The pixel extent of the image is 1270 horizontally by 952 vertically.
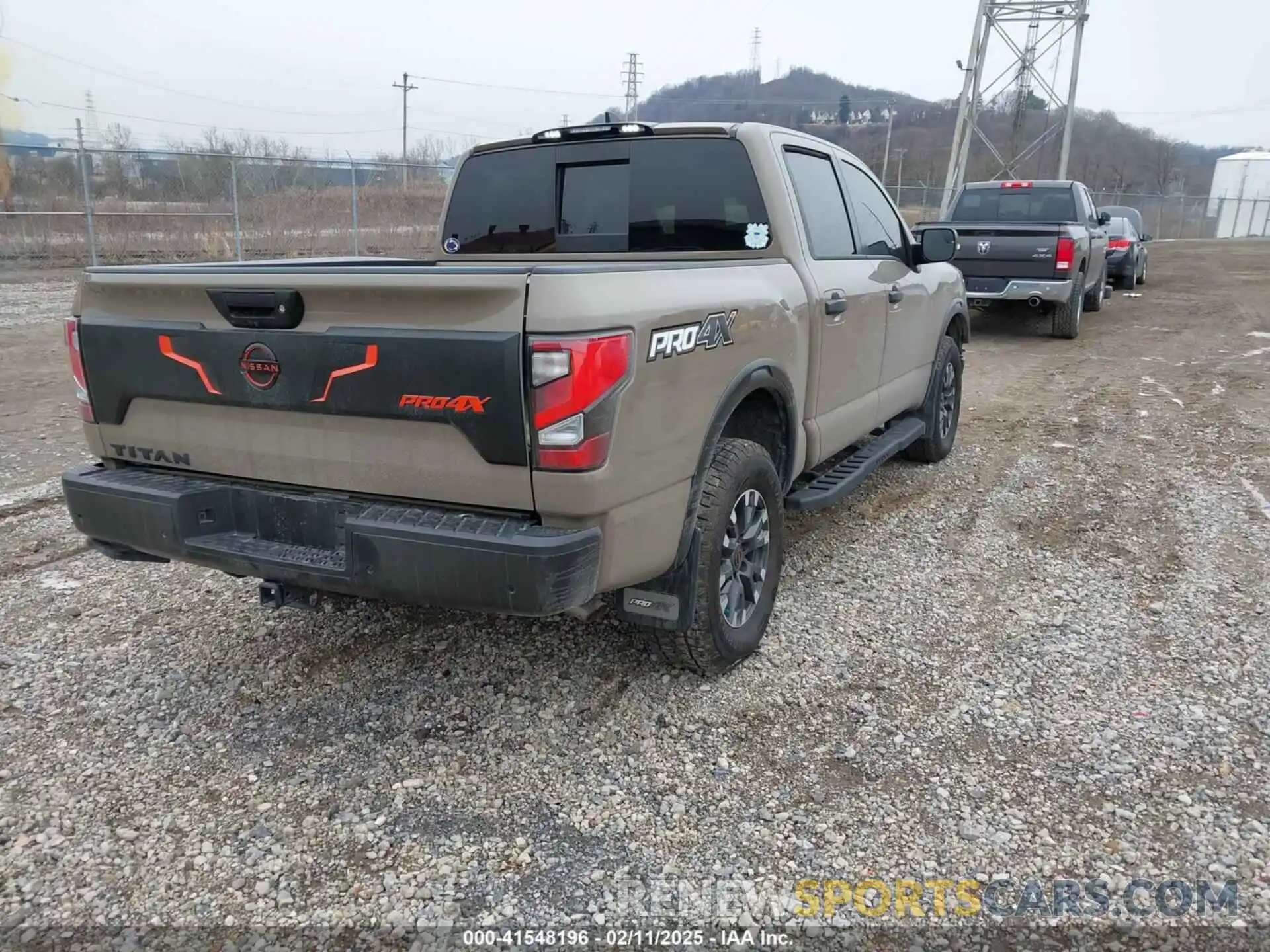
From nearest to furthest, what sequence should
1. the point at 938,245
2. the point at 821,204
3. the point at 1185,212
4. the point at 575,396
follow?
the point at 575,396
the point at 821,204
the point at 938,245
the point at 1185,212

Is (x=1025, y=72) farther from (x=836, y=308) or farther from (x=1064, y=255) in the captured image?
(x=836, y=308)

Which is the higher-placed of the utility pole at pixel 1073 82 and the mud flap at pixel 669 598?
the utility pole at pixel 1073 82

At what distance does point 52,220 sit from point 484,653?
686 inches

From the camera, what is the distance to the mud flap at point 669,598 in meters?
3.08

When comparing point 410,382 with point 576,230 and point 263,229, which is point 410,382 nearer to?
point 576,230

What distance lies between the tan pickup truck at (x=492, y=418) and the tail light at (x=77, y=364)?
10mm

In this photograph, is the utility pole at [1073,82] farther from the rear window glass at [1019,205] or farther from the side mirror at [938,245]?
the side mirror at [938,245]

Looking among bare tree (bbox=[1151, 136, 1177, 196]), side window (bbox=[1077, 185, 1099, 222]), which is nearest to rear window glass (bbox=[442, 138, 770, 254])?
side window (bbox=[1077, 185, 1099, 222])

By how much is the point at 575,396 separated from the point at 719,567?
3.38 feet

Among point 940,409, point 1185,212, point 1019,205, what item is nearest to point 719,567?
point 940,409

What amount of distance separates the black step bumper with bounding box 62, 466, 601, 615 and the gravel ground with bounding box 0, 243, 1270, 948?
0.64 metres

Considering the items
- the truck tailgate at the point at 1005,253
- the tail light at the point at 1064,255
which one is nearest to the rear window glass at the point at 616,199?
the truck tailgate at the point at 1005,253

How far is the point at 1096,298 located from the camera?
579 inches

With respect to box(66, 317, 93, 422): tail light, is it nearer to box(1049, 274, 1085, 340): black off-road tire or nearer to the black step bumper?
the black step bumper
